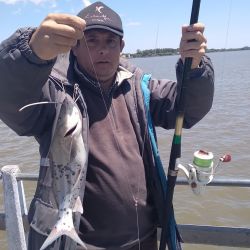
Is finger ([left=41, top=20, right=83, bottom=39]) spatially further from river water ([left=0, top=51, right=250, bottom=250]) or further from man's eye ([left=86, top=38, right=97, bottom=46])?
river water ([left=0, top=51, right=250, bottom=250])

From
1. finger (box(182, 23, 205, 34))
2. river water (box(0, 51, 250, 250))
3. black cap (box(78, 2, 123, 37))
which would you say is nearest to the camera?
finger (box(182, 23, 205, 34))

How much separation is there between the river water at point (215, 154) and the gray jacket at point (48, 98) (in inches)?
61.8

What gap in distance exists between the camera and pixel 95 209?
2.90 meters

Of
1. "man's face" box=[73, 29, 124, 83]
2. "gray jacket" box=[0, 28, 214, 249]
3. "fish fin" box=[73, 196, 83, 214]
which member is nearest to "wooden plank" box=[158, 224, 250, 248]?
"gray jacket" box=[0, 28, 214, 249]

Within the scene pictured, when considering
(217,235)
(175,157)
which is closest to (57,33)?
(175,157)

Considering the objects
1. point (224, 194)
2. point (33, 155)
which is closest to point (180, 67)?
point (224, 194)

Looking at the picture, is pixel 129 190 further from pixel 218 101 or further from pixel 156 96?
pixel 218 101

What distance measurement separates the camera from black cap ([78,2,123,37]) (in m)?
2.90

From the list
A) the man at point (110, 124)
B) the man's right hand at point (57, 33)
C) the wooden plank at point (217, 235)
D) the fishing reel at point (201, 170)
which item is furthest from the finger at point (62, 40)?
the wooden plank at point (217, 235)

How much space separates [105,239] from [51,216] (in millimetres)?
469

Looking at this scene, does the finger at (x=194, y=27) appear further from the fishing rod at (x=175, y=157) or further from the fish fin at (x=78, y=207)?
the fish fin at (x=78, y=207)

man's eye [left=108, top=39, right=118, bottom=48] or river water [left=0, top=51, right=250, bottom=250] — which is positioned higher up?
man's eye [left=108, top=39, right=118, bottom=48]

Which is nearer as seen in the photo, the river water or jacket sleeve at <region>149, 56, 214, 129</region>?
jacket sleeve at <region>149, 56, 214, 129</region>

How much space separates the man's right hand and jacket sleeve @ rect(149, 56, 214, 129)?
3.37 feet
